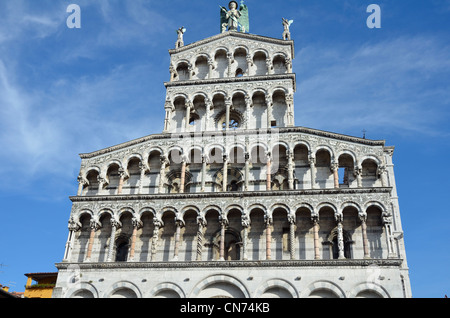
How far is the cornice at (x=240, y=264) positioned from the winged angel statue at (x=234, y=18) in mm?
19085

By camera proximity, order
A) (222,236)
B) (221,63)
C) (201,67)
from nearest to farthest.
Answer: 1. (222,236)
2. (221,63)
3. (201,67)

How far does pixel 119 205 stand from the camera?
2964 centimetres

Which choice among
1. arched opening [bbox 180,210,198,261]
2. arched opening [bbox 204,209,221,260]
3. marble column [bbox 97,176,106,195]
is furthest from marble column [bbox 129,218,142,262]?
arched opening [bbox 204,209,221,260]

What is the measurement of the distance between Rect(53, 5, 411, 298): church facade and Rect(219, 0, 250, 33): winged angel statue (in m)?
6.57

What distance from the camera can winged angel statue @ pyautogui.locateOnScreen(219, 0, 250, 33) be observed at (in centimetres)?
3891

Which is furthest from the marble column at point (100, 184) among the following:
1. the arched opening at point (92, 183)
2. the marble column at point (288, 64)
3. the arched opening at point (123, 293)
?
the marble column at point (288, 64)

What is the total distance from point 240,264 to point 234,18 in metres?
20.2

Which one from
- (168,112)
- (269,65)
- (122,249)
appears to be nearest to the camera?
(122,249)

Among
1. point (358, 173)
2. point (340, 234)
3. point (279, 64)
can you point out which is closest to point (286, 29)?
point (279, 64)

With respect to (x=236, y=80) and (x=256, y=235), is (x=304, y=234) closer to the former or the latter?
(x=256, y=235)

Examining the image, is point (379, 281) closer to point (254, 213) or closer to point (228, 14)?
point (254, 213)

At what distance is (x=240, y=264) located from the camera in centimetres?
2678

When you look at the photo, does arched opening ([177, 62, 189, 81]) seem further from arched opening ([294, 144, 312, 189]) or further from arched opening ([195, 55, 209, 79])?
arched opening ([294, 144, 312, 189])
